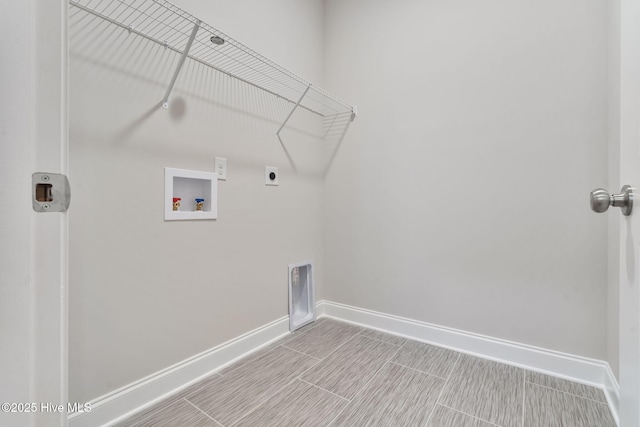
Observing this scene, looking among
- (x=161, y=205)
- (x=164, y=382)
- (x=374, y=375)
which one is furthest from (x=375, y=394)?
(x=161, y=205)

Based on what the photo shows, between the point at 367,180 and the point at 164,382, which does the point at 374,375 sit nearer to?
the point at 164,382

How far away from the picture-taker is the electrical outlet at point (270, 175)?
1.83 meters

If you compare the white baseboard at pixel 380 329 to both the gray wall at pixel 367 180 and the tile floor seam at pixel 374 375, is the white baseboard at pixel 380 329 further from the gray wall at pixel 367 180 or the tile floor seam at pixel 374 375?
the tile floor seam at pixel 374 375

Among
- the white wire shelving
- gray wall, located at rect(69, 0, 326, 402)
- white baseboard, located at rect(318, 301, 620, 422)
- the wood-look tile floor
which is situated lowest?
the wood-look tile floor

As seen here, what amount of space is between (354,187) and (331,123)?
582 mm

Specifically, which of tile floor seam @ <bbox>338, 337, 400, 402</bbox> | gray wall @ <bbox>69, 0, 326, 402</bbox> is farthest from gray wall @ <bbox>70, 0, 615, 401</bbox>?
tile floor seam @ <bbox>338, 337, 400, 402</bbox>

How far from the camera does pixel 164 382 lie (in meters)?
1.31

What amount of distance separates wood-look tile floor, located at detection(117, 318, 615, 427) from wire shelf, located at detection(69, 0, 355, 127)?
143 cm

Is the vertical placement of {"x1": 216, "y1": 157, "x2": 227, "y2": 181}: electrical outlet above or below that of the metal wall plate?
above

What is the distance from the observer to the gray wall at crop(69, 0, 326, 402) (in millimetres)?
1085

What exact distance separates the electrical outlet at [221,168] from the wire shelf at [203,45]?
377mm

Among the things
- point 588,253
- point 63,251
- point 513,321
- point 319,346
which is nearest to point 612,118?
point 588,253

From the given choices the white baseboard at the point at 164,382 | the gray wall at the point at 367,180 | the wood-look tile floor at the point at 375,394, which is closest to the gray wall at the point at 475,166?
the gray wall at the point at 367,180

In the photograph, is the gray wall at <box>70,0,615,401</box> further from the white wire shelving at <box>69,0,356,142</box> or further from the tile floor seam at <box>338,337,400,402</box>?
the tile floor seam at <box>338,337,400,402</box>
